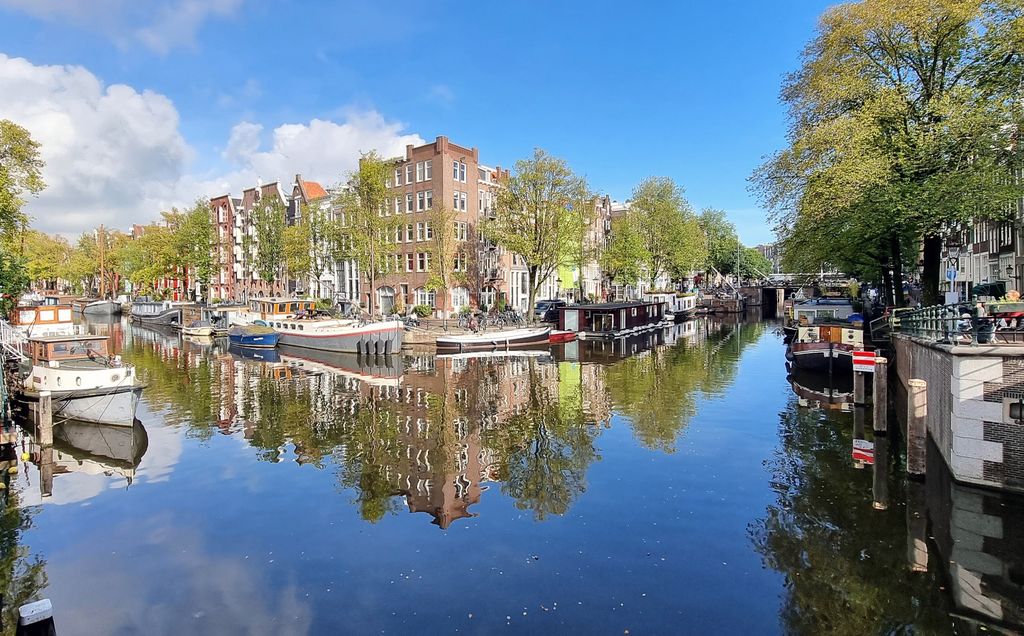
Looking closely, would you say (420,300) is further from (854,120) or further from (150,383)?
(854,120)

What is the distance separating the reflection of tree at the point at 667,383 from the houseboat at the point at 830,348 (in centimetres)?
361

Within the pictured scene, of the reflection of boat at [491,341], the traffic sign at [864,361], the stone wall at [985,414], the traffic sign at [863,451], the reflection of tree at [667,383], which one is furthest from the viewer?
the reflection of boat at [491,341]

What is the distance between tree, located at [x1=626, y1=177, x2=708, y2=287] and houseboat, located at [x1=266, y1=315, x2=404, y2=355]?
44.3m

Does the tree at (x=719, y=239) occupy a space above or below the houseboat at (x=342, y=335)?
above

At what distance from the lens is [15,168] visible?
29.2 m

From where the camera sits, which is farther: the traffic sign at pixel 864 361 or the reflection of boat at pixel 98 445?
the traffic sign at pixel 864 361

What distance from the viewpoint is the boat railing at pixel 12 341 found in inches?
900

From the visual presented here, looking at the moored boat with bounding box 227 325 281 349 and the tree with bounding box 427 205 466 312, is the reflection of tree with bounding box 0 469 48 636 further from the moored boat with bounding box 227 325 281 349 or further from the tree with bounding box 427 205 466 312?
the tree with bounding box 427 205 466 312

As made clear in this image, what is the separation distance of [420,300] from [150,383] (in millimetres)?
33145

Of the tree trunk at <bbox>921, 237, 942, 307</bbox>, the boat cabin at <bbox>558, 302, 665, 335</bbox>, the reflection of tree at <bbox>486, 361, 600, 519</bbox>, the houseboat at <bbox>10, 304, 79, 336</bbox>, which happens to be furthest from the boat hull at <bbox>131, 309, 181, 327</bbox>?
the tree trunk at <bbox>921, 237, 942, 307</bbox>

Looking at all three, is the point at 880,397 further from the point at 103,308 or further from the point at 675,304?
the point at 103,308

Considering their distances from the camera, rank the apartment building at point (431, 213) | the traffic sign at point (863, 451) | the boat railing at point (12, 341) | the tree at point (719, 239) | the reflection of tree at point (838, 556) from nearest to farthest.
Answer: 1. the reflection of tree at point (838, 556)
2. the traffic sign at point (863, 451)
3. the boat railing at point (12, 341)
4. the apartment building at point (431, 213)
5. the tree at point (719, 239)

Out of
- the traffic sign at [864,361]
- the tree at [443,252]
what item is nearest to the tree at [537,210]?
the tree at [443,252]

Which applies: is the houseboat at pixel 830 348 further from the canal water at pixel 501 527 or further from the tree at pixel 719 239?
the tree at pixel 719 239
